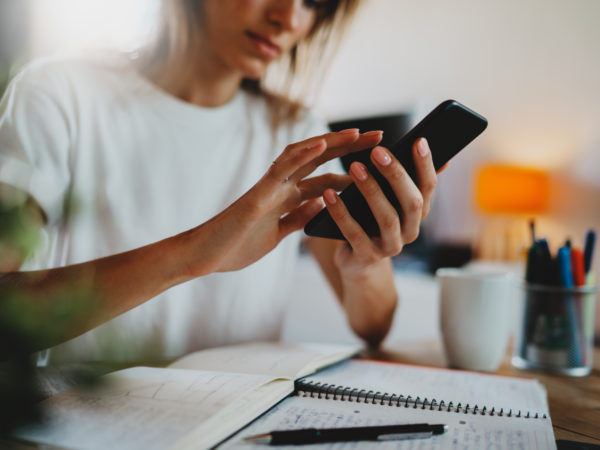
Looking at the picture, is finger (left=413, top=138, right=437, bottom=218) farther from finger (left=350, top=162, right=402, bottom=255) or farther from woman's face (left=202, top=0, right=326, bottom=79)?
woman's face (left=202, top=0, right=326, bottom=79)

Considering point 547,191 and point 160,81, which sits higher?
point 160,81

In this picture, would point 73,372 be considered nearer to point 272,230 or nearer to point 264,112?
point 272,230

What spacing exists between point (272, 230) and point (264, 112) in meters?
0.37

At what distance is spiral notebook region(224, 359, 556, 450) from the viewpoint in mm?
314

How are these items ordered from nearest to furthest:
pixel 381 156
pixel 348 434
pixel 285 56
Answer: pixel 348 434 < pixel 381 156 < pixel 285 56

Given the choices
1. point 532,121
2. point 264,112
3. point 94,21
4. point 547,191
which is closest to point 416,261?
point 547,191

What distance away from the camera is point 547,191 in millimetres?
1638

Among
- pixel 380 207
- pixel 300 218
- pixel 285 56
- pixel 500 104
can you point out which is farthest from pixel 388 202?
pixel 500 104

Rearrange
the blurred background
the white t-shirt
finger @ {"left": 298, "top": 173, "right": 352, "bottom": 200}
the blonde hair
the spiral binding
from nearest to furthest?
the spiral binding < finger @ {"left": 298, "top": 173, "right": 352, "bottom": 200} < the white t-shirt < the blonde hair < the blurred background

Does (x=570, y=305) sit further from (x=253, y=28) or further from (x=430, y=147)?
(x=253, y=28)

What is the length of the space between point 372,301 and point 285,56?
1.42ft

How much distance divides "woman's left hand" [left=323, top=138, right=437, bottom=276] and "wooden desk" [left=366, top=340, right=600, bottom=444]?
0.66ft

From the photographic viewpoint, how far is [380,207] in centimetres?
44

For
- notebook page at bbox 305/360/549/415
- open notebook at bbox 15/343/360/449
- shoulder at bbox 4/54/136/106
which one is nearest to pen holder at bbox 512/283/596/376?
notebook page at bbox 305/360/549/415
